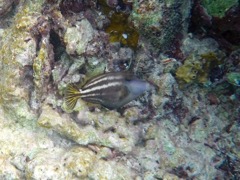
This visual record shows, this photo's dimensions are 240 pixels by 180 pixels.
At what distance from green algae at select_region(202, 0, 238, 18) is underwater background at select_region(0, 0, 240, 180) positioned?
0.21 ft

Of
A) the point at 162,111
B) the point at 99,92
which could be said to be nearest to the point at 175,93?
the point at 162,111

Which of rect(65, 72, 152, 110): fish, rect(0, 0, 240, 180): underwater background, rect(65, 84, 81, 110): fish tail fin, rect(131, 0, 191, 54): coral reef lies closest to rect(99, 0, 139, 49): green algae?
rect(0, 0, 240, 180): underwater background

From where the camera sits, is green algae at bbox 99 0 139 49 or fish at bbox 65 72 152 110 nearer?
fish at bbox 65 72 152 110

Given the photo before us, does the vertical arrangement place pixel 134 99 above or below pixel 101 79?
below

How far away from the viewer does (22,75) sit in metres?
3.80

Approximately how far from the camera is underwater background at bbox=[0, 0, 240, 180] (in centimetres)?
355

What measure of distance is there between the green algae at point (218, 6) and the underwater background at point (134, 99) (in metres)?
0.07

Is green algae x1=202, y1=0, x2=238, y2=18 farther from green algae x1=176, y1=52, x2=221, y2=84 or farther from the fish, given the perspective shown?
the fish

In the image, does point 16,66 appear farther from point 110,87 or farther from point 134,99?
point 134,99

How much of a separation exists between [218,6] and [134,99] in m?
1.48

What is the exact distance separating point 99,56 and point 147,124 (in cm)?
108

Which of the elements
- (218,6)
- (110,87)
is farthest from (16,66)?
(218,6)

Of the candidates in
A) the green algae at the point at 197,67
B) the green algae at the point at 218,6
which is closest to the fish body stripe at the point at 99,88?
the green algae at the point at 197,67

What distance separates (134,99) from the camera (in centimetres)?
370
